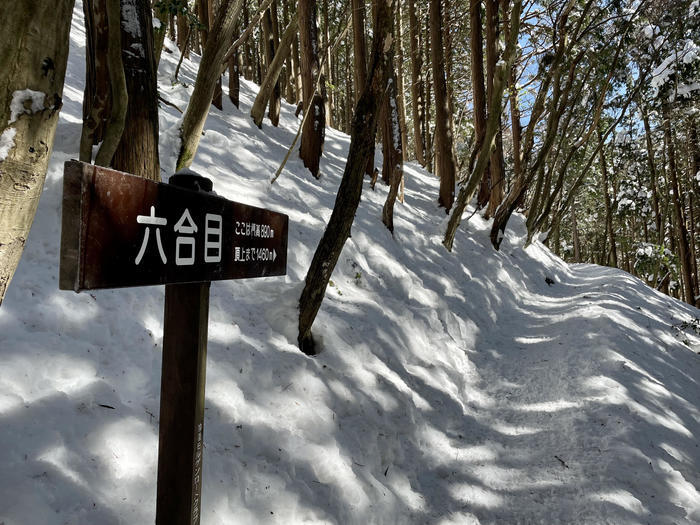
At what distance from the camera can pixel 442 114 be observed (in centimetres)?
1075

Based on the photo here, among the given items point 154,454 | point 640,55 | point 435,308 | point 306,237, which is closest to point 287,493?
point 154,454

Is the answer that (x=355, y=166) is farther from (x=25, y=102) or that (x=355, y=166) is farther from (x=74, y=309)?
(x=25, y=102)

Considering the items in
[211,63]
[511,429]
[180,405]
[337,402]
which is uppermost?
[211,63]

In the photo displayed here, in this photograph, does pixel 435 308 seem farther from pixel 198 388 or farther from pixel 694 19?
pixel 694 19

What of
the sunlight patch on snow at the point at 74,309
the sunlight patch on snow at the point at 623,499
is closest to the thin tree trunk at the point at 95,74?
the sunlight patch on snow at the point at 74,309

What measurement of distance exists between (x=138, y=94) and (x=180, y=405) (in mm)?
2761

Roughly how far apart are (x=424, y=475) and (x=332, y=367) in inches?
44.3

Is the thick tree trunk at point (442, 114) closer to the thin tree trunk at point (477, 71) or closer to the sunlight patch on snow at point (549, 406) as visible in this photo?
the thin tree trunk at point (477, 71)

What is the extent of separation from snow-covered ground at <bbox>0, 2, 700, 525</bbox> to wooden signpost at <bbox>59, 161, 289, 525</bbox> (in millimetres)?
624

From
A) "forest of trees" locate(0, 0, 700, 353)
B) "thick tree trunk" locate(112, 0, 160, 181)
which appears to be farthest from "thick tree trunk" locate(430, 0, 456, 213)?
"thick tree trunk" locate(112, 0, 160, 181)

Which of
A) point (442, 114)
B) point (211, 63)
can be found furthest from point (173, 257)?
point (442, 114)

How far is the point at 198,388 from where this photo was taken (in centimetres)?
151

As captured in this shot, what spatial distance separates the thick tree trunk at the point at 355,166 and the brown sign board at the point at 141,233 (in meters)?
2.04

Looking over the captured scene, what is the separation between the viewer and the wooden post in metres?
1.47
